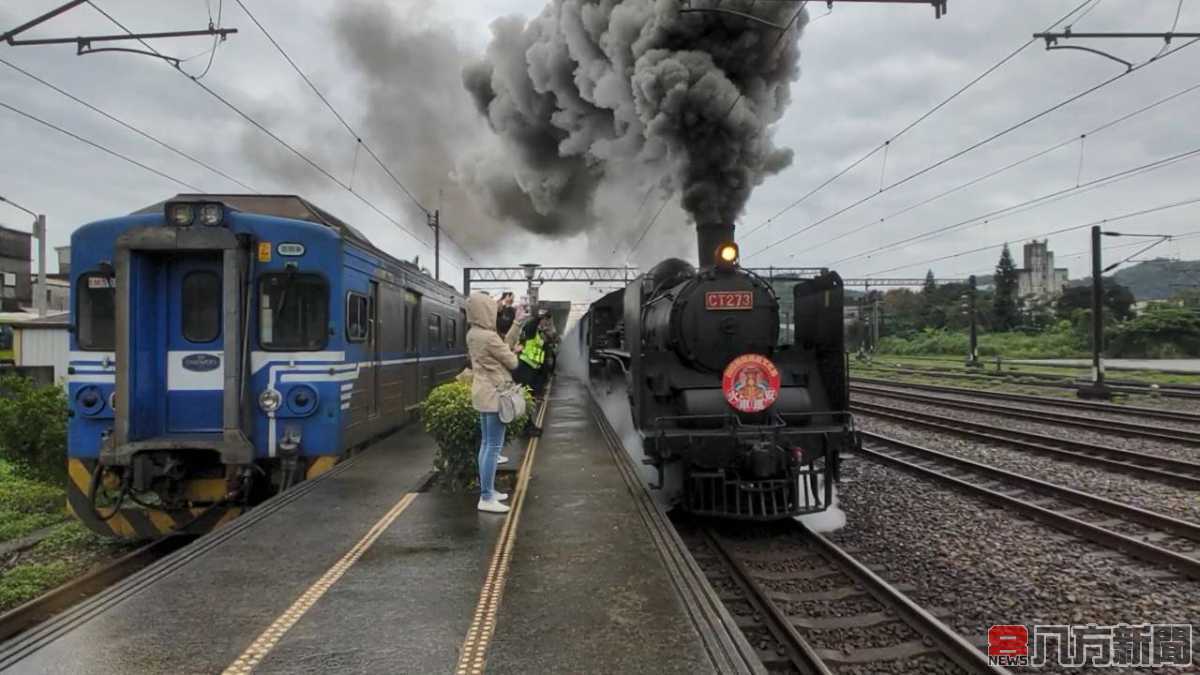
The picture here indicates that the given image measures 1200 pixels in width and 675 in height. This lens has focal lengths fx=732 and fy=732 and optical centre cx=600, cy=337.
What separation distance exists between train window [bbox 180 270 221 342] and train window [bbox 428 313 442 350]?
5.59 metres

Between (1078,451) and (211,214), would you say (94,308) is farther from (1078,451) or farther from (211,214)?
(1078,451)

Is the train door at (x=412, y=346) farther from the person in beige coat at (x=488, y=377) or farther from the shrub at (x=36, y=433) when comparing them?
the person in beige coat at (x=488, y=377)

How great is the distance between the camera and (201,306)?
6.66m

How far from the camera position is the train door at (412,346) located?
10391 millimetres

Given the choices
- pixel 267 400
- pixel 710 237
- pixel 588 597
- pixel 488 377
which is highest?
pixel 710 237

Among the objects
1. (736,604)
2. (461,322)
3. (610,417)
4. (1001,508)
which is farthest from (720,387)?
(461,322)

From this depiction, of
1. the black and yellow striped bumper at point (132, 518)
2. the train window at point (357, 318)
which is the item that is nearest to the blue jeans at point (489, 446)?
the train window at point (357, 318)

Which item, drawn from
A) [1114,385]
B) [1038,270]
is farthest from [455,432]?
[1038,270]

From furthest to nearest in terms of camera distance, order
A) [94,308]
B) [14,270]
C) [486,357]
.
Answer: [14,270]
[94,308]
[486,357]

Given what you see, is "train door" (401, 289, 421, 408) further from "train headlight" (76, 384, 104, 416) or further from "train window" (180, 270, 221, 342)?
"train headlight" (76, 384, 104, 416)

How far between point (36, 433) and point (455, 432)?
558cm

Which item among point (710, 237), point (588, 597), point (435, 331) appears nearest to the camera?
point (588, 597)

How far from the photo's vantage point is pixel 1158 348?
144 feet

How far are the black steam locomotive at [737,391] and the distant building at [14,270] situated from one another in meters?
43.3
